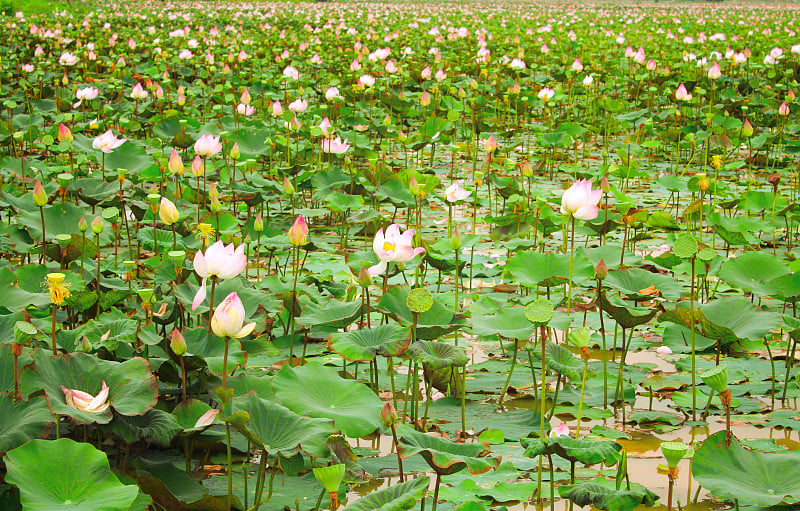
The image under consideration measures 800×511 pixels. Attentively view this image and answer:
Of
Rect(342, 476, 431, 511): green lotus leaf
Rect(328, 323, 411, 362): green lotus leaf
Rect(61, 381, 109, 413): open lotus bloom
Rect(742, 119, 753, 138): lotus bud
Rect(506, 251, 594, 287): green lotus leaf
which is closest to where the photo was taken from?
Rect(342, 476, 431, 511): green lotus leaf

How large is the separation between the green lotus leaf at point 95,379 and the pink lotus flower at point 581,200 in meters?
1.30

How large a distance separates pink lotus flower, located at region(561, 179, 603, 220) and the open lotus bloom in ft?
4.62

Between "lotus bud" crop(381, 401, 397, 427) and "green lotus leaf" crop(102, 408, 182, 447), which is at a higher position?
"lotus bud" crop(381, 401, 397, 427)

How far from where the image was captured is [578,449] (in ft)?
5.33

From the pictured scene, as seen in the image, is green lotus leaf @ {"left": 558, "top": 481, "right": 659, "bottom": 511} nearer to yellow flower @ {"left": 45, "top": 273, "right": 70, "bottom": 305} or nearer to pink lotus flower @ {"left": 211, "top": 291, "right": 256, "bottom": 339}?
pink lotus flower @ {"left": 211, "top": 291, "right": 256, "bottom": 339}

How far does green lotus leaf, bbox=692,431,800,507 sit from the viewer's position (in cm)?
159

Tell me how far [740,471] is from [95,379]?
53.0 inches

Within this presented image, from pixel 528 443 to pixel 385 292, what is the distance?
2.65 ft

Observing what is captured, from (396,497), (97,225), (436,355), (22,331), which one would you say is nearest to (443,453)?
(396,497)

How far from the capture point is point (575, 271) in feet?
8.79

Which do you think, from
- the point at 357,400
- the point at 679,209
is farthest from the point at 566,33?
the point at 357,400

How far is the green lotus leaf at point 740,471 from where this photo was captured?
5.23 ft

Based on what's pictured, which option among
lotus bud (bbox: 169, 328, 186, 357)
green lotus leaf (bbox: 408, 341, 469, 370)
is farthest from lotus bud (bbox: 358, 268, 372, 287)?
lotus bud (bbox: 169, 328, 186, 357)

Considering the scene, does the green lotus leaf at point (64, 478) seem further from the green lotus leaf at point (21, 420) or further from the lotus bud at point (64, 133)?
the lotus bud at point (64, 133)
